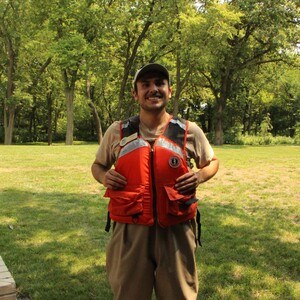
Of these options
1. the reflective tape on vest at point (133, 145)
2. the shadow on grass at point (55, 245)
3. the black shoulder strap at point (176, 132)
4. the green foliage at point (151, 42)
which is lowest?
the shadow on grass at point (55, 245)

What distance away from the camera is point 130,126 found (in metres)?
2.81

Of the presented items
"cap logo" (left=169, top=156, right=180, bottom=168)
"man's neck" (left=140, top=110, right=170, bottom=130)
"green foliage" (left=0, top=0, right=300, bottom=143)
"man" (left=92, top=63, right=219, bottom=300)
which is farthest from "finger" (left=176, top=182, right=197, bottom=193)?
"green foliage" (left=0, top=0, right=300, bottom=143)

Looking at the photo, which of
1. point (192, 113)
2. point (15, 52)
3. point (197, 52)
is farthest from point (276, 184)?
point (192, 113)

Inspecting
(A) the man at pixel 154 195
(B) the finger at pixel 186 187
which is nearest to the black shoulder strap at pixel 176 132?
(A) the man at pixel 154 195

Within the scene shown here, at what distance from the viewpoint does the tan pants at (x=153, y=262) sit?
2707mm

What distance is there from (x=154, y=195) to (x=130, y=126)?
53cm

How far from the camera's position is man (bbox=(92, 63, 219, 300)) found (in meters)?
2.62

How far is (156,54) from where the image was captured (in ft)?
93.7

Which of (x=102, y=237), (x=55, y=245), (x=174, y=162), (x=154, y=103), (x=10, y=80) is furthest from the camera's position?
(x=10, y=80)

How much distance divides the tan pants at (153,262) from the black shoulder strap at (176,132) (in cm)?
59

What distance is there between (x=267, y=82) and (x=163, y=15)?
13.8 metres

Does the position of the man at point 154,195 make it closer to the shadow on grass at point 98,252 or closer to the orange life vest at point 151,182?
the orange life vest at point 151,182

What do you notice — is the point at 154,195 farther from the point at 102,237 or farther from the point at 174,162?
the point at 102,237

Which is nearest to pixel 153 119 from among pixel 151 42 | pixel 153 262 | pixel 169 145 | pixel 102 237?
pixel 169 145
